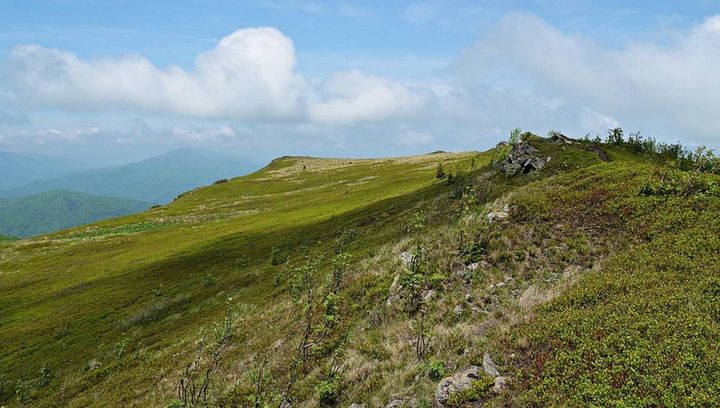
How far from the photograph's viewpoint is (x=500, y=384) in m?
11.7

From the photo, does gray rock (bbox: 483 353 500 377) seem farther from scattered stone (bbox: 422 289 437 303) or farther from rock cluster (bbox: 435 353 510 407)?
scattered stone (bbox: 422 289 437 303)

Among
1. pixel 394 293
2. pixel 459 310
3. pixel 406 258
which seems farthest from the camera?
pixel 406 258

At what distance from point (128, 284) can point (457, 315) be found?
4929cm

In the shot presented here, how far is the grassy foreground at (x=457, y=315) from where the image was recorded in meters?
11.6

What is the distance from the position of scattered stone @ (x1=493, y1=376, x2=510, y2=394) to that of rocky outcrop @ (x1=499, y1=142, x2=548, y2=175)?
110ft

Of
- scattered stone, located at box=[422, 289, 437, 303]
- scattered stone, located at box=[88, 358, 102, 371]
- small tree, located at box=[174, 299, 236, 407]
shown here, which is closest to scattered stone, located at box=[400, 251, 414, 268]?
scattered stone, located at box=[422, 289, 437, 303]

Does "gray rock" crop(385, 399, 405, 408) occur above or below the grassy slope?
above

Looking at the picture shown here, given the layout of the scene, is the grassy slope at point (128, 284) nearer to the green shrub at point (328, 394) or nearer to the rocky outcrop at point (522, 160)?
the rocky outcrop at point (522, 160)

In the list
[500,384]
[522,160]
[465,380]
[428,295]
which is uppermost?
Result: [522,160]

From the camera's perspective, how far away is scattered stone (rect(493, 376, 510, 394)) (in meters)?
11.5

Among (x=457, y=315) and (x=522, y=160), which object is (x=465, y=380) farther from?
(x=522, y=160)

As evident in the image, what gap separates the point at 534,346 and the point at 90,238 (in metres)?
109

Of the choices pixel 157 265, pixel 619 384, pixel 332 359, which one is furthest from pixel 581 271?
pixel 157 265

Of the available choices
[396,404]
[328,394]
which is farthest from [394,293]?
[396,404]
